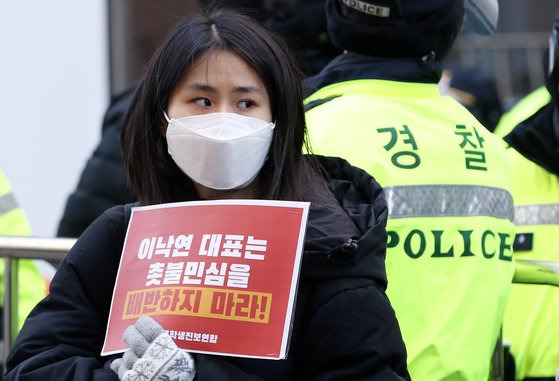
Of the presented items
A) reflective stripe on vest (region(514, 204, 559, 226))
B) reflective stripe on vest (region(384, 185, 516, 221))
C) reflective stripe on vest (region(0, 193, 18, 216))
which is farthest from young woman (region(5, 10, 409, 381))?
reflective stripe on vest (region(0, 193, 18, 216))

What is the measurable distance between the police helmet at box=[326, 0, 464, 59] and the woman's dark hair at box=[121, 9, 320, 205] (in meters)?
0.74

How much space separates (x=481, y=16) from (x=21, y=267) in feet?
5.66

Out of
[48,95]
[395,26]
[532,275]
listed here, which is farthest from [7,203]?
[532,275]

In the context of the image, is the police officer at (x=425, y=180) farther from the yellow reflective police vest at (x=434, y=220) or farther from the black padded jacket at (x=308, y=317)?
the black padded jacket at (x=308, y=317)

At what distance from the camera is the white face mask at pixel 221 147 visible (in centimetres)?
247

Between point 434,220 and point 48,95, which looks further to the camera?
point 48,95

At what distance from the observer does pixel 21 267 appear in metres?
4.21

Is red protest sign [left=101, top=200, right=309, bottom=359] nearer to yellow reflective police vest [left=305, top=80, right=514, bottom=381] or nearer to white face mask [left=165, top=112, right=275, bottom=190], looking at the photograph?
white face mask [left=165, top=112, right=275, bottom=190]

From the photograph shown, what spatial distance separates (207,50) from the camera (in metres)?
2.55

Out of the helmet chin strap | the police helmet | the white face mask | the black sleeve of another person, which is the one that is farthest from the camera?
the black sleeve of another person

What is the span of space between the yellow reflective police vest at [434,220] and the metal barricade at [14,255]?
112 centimetres

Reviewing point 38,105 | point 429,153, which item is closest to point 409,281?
point 429,153

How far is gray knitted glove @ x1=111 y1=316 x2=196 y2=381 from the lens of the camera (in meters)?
2.20

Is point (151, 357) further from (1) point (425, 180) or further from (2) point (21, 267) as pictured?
(2) point (21, 267)
